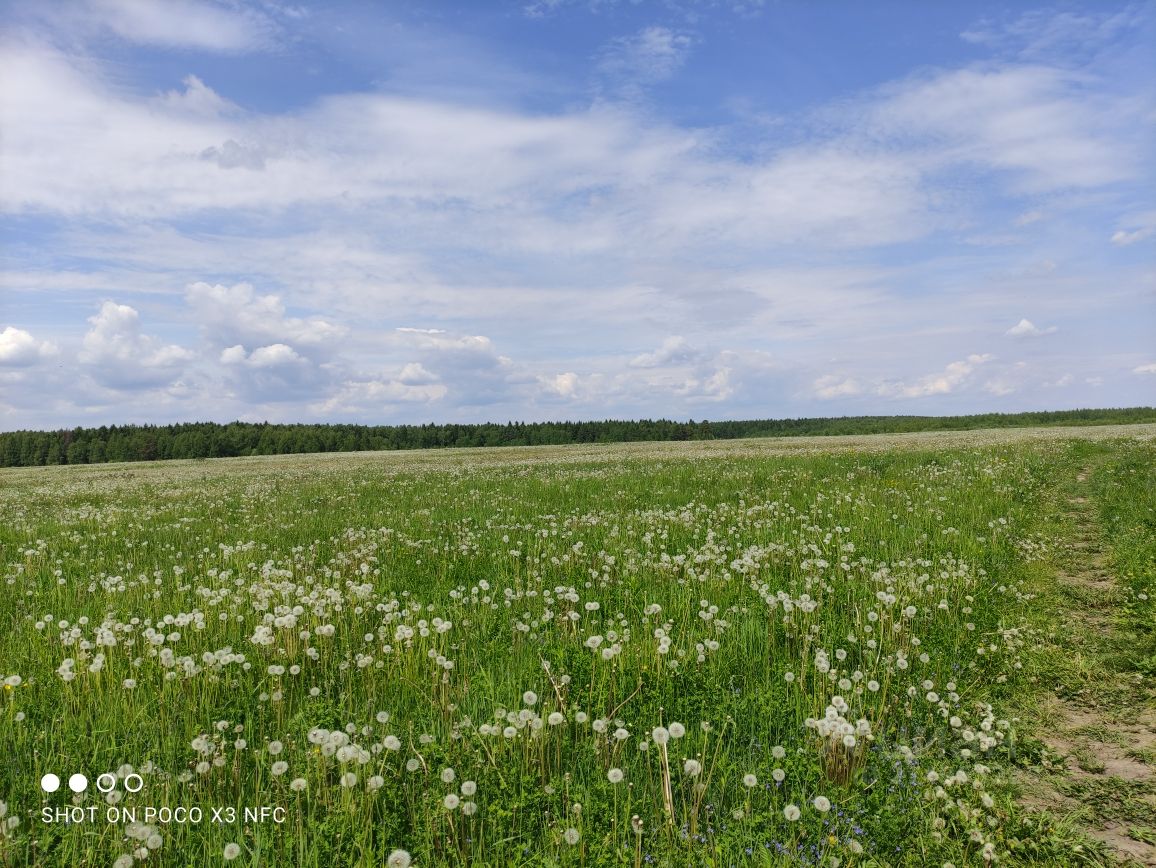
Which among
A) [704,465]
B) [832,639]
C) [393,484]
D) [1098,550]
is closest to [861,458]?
[704,465]

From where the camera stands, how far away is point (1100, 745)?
15.4 ft

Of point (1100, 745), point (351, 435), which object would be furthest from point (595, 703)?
point (351, 435)

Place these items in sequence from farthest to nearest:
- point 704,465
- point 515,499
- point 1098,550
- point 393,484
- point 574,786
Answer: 1. point 704,465
2. point 393,484
3. point 515,499
4. point 1098,550
5. point 574,786

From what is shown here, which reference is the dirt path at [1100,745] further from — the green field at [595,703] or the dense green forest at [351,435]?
the dense green forest at [351,435]

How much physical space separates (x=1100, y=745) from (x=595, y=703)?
12.1 ft

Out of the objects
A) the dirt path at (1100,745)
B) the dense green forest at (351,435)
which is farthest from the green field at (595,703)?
the dense green forest at (351,435)

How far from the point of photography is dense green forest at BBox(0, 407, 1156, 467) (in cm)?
11075

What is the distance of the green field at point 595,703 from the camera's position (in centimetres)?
327

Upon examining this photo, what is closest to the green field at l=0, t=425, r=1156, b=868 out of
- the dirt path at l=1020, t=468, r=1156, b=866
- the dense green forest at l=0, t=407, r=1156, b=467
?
the dirt path at l=1020, t=468, r=1156, b=866

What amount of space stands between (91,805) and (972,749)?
5355 mm

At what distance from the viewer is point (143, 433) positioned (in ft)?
385

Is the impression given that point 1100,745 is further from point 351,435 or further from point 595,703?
point 351,435

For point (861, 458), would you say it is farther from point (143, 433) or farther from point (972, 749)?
point (143, 433)

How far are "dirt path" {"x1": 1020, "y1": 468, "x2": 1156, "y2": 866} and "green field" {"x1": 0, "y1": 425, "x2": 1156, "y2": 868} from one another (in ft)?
0.07
